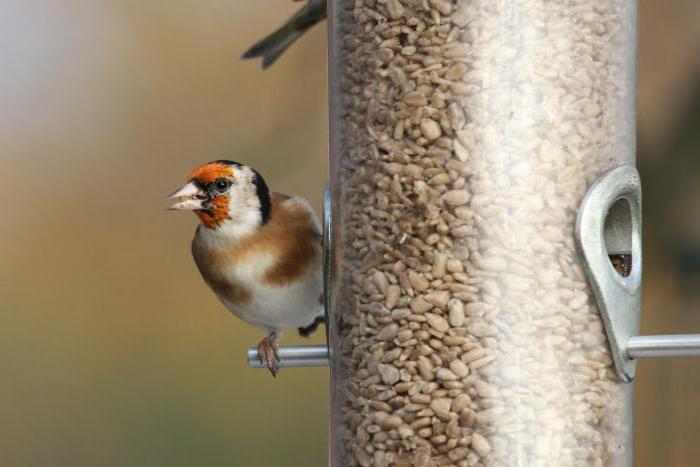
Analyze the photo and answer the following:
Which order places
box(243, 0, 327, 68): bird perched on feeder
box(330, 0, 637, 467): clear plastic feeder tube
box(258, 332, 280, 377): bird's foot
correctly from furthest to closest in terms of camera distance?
box(243, 0, 327, 68): bird perched on feeder
box(258, 332, 280, 377): bird's foot
box(330, 0, 637, 467): clear plastic feeder tube

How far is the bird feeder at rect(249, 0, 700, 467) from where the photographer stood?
91.4 inches

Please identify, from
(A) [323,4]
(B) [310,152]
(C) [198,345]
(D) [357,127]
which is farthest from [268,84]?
(D) [357,127]

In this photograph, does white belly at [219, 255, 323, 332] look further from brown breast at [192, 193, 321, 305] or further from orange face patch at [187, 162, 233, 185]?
orange face patch at [187, 162, 233, 185]

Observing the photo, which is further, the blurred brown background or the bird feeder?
the blurred brown background

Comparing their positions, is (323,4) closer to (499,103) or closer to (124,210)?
(499,103)

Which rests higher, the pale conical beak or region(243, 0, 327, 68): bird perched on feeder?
region(243, 0, 327, 68): bird perched on feeder

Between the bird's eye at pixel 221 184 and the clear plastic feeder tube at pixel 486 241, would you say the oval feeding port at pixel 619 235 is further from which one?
the bird's eye at pixel 221 184

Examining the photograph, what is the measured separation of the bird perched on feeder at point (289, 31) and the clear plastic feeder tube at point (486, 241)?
145 cm

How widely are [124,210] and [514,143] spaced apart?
4786mm

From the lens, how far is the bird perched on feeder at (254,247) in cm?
309

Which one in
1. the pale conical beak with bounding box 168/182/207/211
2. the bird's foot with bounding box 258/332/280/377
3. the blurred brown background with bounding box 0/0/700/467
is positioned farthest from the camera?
the blurred brown background with bounding box 0/0/700/467

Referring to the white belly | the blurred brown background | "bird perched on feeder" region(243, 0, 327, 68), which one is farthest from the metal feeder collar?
the blurred brown background

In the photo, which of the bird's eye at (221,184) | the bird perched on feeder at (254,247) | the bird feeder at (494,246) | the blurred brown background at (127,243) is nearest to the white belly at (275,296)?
the bird perched on feeder at (254,247)

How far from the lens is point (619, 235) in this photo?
2518 mm
